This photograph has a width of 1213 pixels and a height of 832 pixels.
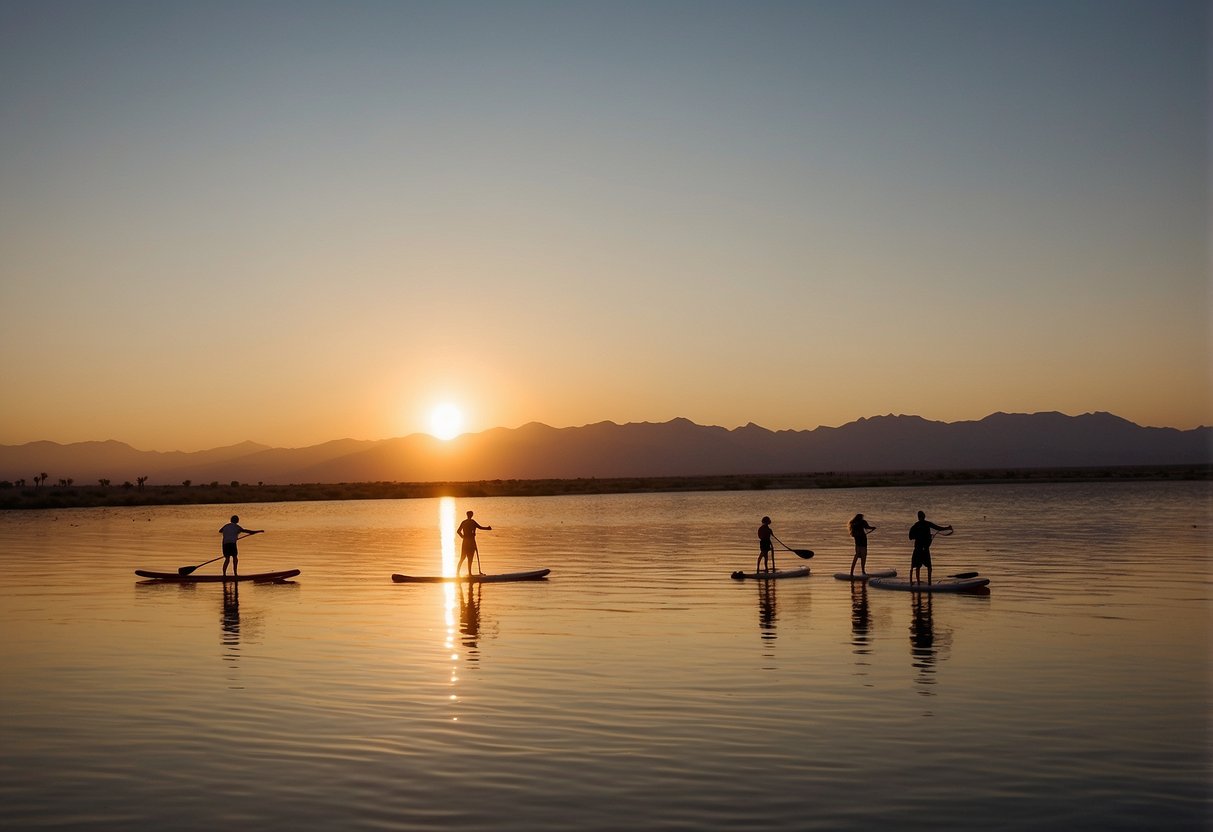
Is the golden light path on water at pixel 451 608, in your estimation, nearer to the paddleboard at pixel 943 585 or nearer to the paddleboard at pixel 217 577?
the paddleboard at pixel 217 577

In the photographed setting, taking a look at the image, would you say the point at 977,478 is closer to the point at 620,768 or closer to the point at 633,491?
the point at 633,491

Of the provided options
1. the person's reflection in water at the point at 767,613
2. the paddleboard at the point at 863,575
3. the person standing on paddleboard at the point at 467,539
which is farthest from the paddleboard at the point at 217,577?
the paddleboard at the point at 863,575

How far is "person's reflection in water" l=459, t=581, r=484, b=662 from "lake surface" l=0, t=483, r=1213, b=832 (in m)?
0.17

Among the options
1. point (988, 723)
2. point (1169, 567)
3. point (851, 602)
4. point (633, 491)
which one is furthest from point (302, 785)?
point (633, 491)

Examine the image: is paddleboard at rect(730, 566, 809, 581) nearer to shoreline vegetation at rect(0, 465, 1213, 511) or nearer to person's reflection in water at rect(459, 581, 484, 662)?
person's reflection in water at rect(459, 581, 484, 662)

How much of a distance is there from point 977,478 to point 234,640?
189 m

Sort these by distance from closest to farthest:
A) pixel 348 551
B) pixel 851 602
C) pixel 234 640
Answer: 1. pixel 234 640
2. pixel 851 602
3. pixel 348 551

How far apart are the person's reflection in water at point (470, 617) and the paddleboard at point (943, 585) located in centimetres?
1141

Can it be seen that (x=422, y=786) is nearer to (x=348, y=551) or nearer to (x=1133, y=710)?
(x=1133, y=710)

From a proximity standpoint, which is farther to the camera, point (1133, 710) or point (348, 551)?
point (348, 551)

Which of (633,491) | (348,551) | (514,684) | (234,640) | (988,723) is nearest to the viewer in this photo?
(988,723)

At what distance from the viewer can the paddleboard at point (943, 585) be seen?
28.4m

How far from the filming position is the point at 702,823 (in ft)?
32.9

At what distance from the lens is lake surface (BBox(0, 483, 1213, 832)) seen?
10.7 m
